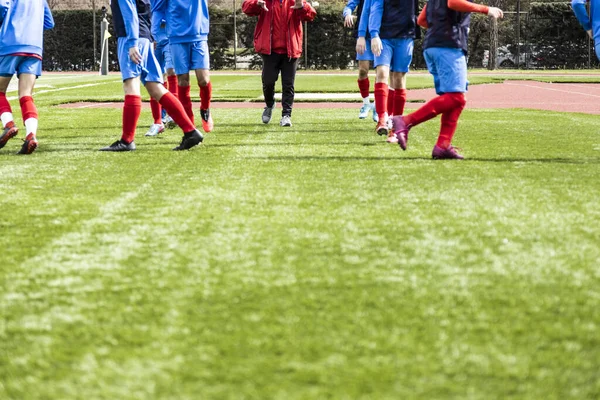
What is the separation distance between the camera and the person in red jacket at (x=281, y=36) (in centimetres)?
1066

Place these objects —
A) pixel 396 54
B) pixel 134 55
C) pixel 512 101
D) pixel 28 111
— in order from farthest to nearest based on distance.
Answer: pixel 512 101
pixel 396 54
pixel 28 111
pixel 134 55

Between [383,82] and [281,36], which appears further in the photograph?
[281,36]

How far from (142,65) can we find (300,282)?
4947 mm

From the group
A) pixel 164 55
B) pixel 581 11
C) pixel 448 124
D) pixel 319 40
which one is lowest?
pixel 448 124

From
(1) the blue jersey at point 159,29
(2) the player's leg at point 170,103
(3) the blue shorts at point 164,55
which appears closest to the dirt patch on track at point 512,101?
(3) the blue shorts at point 164,55

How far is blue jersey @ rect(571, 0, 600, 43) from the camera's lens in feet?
23.4

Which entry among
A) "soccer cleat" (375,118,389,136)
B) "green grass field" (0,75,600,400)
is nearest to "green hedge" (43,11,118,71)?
"soccer cleat" (375,118,389,136)

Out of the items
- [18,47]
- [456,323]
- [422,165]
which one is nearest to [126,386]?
[456,323]

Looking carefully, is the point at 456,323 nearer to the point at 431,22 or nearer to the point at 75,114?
the point at 431,22

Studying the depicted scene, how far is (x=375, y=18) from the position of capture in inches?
338

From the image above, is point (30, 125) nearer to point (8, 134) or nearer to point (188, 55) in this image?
point (8, 134)

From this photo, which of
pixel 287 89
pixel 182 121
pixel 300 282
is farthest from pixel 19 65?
pixel 300 282

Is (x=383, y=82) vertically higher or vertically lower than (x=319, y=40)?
lower

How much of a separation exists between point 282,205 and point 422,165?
84.7 inches
